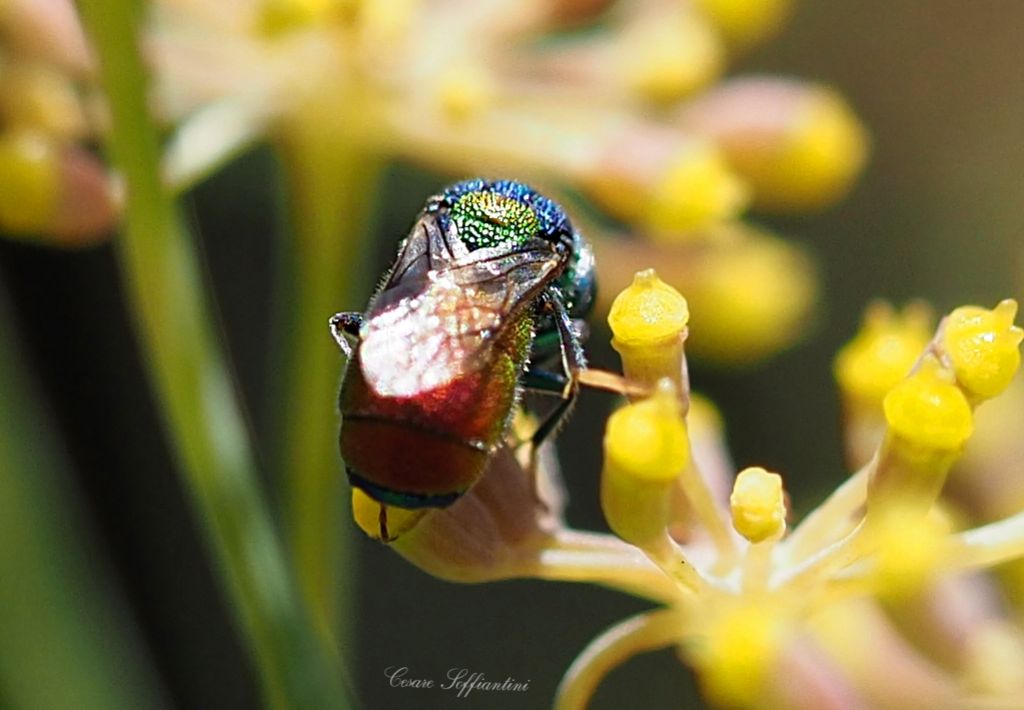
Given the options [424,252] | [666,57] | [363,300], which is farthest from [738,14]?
[424,252]

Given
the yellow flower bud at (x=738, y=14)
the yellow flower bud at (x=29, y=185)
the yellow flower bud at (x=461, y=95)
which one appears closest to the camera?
the yellow flower bud at (x=29, y=185)

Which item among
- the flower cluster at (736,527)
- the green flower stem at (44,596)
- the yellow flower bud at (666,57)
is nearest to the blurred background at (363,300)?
the green flower stem at (44,596)

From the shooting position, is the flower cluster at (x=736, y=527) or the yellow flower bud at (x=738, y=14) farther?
the yellow flower bud at (x=738, y=14)

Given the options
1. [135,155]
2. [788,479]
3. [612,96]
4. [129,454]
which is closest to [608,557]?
[135,155]

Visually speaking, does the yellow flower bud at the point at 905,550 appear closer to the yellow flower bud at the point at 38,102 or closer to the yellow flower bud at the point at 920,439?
the yellow flower bud at the point at 920,439

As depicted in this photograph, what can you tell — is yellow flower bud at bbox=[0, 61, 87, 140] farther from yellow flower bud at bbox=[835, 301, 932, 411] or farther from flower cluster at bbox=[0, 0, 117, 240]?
yellow flower bud at bbox=[835, 301, 932, 411]

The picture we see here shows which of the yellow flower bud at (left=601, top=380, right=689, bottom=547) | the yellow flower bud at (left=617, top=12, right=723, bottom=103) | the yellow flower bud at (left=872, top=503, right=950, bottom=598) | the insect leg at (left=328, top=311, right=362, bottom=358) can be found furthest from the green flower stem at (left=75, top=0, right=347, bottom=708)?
the yellow flower bud at (left=617, top=12, right=723, bottom=103)
